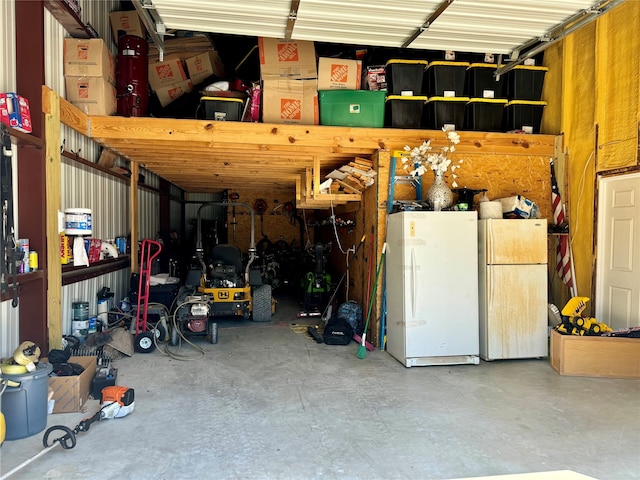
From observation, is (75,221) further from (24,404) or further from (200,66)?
(200,66)

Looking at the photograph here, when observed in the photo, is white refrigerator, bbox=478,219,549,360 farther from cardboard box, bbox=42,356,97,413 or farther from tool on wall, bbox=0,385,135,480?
cardboard box, bbox=42,356,97,413

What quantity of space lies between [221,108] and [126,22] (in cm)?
218

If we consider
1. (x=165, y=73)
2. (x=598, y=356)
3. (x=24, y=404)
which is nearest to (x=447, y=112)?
(x=598, y=356)

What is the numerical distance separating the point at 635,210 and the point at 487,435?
292 centimetres

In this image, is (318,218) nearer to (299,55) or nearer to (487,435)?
(299,55)

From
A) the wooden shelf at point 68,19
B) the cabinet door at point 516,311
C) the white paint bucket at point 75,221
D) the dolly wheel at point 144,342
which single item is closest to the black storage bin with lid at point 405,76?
the cabinet door at point 516,311

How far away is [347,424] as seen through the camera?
286cm

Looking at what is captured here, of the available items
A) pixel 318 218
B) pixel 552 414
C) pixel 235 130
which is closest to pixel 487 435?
pixel 552 414

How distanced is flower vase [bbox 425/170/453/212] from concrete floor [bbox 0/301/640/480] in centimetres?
168

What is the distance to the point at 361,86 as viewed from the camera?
5.09 m

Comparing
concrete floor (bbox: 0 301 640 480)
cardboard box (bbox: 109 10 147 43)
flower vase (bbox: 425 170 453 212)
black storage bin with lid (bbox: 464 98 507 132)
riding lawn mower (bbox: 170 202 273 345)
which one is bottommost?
concrete floor (bbox: 0 301 640 480)

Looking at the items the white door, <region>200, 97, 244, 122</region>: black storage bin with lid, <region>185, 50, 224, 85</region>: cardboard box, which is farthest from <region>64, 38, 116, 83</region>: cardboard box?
the white door

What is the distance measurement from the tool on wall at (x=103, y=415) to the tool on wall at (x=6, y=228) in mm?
939

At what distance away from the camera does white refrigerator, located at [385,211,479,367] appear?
4172 mm
